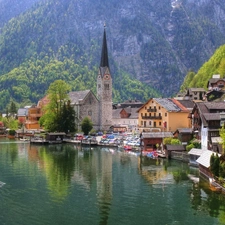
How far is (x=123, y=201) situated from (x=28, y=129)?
10559cm

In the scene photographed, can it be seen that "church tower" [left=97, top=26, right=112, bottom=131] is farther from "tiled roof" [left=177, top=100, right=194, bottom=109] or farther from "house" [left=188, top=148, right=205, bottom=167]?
"house" [left=188, top=148, right=205, bottom=167]

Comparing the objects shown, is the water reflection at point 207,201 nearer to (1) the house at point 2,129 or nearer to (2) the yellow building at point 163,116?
(2) the yellow building at point 163,116

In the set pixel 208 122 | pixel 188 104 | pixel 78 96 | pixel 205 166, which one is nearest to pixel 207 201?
pixel 205 166

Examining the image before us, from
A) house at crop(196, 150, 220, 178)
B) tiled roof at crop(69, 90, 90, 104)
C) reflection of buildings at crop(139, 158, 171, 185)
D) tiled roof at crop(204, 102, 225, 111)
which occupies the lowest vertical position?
reflection of buildings at crop(139, 158, 171, 185)

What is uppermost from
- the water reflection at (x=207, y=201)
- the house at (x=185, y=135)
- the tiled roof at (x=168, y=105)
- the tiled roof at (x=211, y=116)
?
the tiled roof at (x=168, y=105)

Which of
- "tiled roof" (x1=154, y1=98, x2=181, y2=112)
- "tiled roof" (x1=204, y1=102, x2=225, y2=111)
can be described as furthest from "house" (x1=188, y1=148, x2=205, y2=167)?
"tiled roof" (x1=154, y1=98, x2=181, y2=112)

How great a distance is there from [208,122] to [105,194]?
86.6 feet

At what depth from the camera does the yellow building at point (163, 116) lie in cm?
10530

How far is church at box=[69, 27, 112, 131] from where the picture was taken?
13875 centimetres

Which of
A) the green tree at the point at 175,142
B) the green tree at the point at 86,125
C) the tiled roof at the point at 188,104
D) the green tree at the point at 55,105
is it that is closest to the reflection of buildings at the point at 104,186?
the green tree at the point at 175,142

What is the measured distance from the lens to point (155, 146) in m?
89.5

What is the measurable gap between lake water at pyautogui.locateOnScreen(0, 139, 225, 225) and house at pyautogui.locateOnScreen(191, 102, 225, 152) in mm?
4994

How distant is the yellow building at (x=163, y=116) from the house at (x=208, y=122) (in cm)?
2670

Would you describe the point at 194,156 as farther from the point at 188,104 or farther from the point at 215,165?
the point at 188,104
